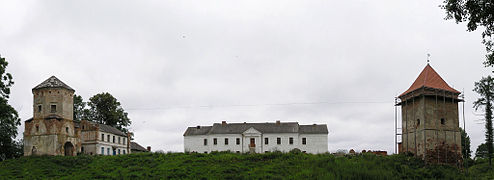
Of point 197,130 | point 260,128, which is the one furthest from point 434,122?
point 197,130

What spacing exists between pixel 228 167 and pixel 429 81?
1630 cm

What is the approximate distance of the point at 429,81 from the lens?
32344 mm

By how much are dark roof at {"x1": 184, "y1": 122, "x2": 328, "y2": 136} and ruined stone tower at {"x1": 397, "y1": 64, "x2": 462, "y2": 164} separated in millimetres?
20685

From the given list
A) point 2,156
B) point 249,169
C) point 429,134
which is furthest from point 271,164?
point 2,156

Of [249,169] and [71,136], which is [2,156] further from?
[249,169]

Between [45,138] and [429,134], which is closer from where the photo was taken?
[429,134]

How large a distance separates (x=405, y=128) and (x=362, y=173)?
9767 millimetres

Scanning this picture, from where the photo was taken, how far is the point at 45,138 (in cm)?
3831

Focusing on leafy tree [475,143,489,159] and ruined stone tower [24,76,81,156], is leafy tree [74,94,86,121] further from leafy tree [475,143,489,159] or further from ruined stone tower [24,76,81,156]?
leafy tree [475,143,489,159]

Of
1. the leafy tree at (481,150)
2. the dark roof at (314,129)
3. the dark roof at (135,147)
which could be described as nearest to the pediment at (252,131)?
the dark roof at (314,129)

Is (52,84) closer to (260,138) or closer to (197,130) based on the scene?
(197,130)

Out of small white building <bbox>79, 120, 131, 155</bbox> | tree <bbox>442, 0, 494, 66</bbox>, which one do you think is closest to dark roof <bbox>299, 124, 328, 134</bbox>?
small white building <bbox>79, 120, 131, 155</bbox>

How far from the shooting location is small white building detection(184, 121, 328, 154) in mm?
52438

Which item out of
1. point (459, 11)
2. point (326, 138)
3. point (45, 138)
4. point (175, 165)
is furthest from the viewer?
point (326, 138)
